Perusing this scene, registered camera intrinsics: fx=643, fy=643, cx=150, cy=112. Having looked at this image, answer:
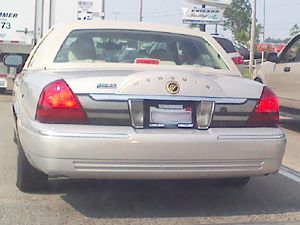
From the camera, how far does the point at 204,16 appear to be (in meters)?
31.8

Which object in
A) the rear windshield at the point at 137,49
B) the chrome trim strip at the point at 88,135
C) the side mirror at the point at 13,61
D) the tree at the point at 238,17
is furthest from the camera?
the tree at the point at 238,17

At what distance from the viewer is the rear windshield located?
231 inches

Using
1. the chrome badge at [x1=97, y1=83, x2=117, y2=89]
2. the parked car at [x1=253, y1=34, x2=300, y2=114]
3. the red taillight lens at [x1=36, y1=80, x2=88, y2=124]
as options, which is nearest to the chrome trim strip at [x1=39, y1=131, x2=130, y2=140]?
the red taillight lens at [x1=36, y1=80, x2=88, y2=124]

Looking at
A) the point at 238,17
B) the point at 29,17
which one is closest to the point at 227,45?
the point at 29,17

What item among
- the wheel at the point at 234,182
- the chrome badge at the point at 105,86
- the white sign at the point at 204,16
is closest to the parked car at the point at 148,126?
the chrome badge at the point at 105,86

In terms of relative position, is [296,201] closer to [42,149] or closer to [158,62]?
[158,62]

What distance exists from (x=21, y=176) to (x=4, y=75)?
428 inches

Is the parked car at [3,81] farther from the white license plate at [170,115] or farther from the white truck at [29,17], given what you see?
the white license plate at [170,115]

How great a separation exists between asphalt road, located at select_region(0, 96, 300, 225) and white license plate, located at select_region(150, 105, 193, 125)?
0.82 meters

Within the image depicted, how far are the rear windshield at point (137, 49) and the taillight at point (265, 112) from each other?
0.95 m

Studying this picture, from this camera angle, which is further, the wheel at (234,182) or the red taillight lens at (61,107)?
the wheel at (234,182)

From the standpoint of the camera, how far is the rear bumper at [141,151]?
476 cm

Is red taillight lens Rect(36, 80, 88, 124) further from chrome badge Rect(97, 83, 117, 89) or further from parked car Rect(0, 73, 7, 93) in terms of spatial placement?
parked car Rect(0, 73, 7, 93)

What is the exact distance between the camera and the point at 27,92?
5508 millimetres
